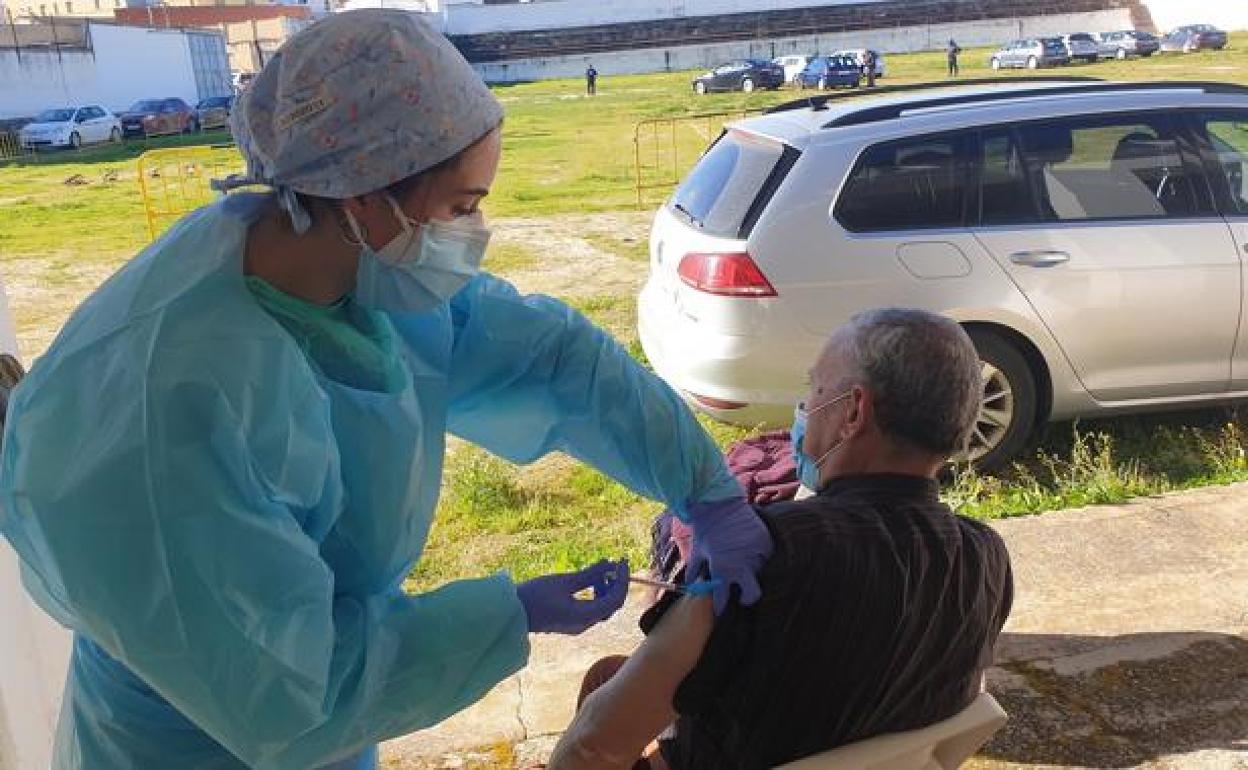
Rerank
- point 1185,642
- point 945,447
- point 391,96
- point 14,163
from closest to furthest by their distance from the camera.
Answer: point 391,96
point 945,447
point 1185,642
point 14,163

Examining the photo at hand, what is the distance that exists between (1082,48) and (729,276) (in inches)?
1576

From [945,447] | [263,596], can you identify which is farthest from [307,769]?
[945,447]

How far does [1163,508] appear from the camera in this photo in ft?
13.5

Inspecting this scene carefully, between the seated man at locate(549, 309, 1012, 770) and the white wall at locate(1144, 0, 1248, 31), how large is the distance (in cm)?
5458

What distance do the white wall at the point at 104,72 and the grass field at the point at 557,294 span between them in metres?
7.62

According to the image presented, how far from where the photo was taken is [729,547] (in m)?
1.68

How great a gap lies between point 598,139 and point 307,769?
2277cm

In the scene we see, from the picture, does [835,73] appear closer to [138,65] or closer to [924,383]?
[138,65]

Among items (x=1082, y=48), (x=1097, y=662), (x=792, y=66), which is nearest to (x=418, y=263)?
(x=1097, y=662)

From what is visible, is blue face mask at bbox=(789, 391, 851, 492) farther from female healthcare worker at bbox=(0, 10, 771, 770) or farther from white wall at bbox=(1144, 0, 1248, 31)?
white wall at bbox=(1144, 0, 1248, 31)

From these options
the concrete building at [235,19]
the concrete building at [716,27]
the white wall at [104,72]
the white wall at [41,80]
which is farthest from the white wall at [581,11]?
the white wall at [41,80]

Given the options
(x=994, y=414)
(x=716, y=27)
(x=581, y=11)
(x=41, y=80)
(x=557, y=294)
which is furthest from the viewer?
(x=581, y=11)

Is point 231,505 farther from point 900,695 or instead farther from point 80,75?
point 80,75

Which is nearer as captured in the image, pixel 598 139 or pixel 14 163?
pixel 598 139
